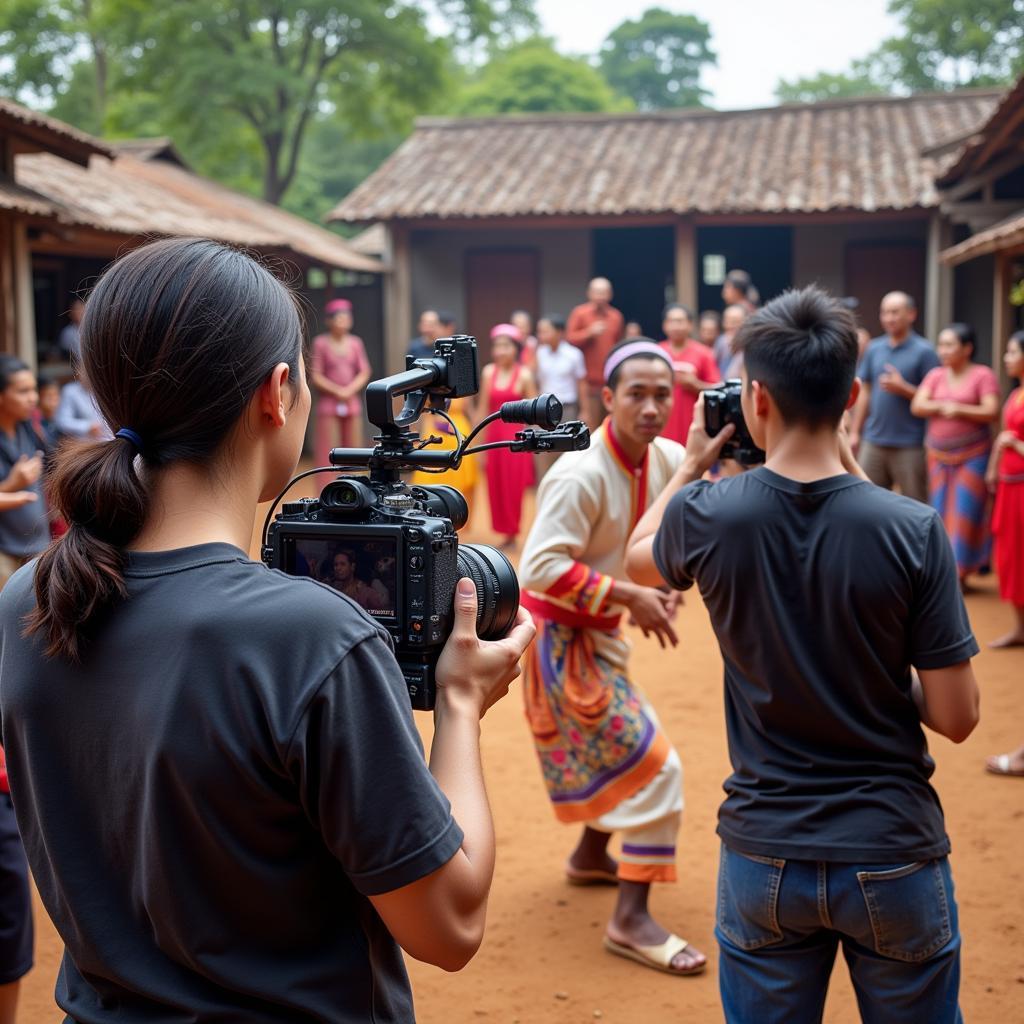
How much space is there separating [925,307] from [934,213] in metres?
1.72

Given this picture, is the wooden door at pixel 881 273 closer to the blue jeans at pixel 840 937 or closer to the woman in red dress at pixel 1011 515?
the woman in red dress at pixel 1011 515

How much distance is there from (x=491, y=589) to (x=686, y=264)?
1395 cm

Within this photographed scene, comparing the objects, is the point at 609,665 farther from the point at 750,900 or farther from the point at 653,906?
the point at 750,900

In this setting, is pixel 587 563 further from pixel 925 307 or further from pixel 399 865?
pixel 925 307

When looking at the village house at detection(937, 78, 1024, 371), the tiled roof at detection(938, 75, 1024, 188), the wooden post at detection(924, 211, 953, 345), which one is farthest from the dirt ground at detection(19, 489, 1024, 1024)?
the wooden post at detection(924, 211, 953, 345)

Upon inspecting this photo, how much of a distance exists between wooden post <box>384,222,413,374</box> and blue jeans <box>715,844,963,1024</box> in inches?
559

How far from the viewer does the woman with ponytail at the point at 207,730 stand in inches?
49.9

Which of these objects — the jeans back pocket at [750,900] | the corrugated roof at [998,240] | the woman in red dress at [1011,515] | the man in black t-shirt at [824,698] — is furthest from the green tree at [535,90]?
the jeans back pocket at [750,900]

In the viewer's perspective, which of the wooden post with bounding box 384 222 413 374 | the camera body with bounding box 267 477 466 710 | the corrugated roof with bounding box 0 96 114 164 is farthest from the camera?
the wooden post with bounding box 384 222 413 374

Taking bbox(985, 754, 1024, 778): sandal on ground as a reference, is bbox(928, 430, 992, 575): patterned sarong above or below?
above

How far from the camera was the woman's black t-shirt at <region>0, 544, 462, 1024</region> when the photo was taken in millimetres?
1263

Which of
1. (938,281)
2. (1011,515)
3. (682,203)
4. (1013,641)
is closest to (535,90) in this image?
(682,203)

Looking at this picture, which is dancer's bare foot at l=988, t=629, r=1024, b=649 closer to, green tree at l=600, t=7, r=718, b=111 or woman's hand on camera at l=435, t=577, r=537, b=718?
woman's hand on camera at l=435, t=577, r=537, b=718

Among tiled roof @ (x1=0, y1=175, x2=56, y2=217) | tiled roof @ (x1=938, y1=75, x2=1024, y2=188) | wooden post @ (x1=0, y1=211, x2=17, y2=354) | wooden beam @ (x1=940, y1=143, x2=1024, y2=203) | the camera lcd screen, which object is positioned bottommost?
the camera lcd screen
